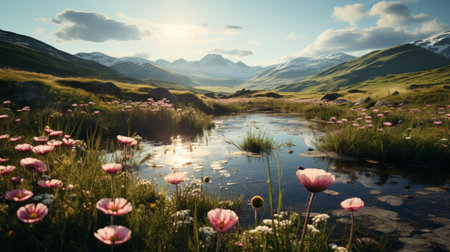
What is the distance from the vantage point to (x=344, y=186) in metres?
5.11

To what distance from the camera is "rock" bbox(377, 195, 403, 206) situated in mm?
4250

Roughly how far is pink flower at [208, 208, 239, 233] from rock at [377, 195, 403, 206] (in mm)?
4279

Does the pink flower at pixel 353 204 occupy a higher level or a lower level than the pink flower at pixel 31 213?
higher

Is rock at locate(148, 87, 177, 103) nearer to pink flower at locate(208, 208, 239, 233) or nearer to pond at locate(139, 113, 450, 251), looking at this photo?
pond at locate(139, 113, 450, 251)

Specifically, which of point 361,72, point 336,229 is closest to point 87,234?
point 336,229

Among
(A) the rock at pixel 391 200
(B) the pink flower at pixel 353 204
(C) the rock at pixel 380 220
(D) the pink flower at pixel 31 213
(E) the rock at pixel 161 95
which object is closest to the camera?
(D) the pink flower at pixel 31 213

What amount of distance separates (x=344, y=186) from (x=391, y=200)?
0.90 meters

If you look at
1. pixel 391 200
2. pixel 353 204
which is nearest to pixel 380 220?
pixel 391 200

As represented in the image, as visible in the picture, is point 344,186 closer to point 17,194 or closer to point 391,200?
point 391,200

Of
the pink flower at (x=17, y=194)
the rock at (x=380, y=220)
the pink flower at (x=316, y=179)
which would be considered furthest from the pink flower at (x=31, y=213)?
the rock at (x=380, y=220)

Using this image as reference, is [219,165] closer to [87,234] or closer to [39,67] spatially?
[87,234]

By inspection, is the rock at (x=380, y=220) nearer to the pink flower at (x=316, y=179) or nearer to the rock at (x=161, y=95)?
the pink flower at (x=316, y=179)

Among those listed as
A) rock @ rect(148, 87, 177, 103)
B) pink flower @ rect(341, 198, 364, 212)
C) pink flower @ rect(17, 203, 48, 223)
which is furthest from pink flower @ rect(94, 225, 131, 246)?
rock @ rect(148, 87, 177, 103)

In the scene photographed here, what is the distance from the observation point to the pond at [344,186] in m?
3.47
